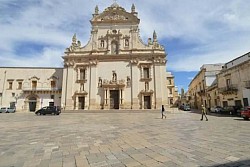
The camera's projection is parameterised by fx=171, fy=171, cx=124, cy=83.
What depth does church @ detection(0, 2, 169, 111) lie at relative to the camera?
100 ft

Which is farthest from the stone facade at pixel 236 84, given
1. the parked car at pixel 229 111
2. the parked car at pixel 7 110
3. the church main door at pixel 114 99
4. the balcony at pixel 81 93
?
the parked car at pixel 7 110

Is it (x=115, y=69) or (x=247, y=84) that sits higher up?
(x=115, y=69)

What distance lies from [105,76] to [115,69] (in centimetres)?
225

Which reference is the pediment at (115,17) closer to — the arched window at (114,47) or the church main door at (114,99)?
the arched window at (114,47)

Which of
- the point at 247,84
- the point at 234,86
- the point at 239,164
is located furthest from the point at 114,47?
the point at 239,164

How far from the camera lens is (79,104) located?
31094 mm

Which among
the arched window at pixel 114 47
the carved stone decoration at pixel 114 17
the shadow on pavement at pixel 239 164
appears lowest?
the shadow on pavement at pixel 239 164

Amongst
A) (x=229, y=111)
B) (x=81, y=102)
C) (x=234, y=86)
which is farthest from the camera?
(x=81, y=102)

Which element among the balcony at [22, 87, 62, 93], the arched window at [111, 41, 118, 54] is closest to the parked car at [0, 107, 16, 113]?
the balcony at [22, 87, 62, 93]

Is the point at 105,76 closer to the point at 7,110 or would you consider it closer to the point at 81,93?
the point at 81,93

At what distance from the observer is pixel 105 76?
31.7 meters

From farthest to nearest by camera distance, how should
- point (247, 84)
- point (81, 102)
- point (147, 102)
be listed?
point (81, 102) < point (147, 102) < point (247, 84)

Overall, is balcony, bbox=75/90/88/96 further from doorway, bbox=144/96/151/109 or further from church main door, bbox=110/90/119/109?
doorway, bbox=144/96/151/109

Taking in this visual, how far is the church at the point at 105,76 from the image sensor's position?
30.6m
